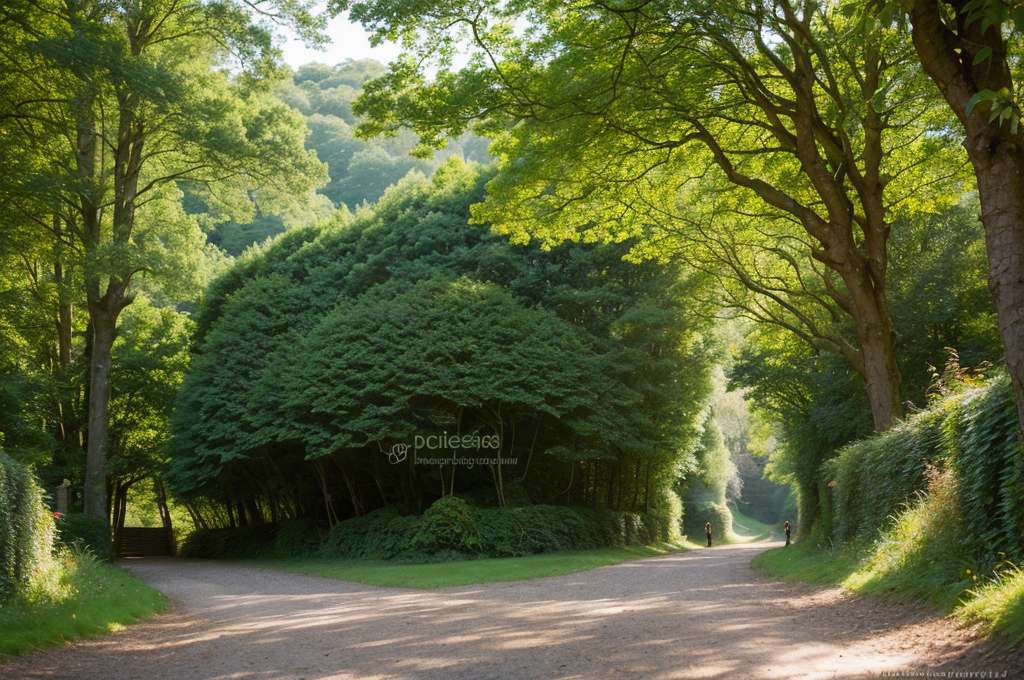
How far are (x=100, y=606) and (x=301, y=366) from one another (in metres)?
12.1

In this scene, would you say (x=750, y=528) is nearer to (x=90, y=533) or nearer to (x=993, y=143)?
(x=90, y=533)

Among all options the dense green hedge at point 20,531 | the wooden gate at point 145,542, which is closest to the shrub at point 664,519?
the dense green hedge at point 20,531

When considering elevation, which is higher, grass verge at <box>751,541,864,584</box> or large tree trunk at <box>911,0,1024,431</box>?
large tree trunk at <box>911,0,1024,431</box>

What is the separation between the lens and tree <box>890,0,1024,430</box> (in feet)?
15.0

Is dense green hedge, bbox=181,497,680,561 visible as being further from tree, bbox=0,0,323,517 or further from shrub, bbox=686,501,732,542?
shrub, bbox=686,501,732,542

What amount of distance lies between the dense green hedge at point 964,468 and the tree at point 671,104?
135cm

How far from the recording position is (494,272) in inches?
934

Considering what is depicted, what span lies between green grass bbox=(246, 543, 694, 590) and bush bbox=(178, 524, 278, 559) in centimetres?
510

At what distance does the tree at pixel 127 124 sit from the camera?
15820 millimetres

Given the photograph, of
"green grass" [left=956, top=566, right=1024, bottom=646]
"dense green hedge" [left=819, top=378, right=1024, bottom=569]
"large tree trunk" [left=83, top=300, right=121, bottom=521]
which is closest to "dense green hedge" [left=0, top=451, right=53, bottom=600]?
"green grass" [left=956, top=566, right=1024, bottom=646]

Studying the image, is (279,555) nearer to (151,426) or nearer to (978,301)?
(151,426)

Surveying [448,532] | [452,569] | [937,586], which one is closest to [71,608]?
[452,569]

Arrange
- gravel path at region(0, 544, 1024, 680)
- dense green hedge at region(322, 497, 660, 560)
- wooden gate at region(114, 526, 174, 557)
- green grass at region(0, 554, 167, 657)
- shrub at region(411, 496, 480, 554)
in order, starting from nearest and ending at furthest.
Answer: gravel path at region(0, 544, 1024, 680) < green grass at region(0, 554, 167, 657) < shrub at region(411, 496, 480, 554) < dense green hedge at region(322, 497, 660, 560) < wooden gate at region(114, 526, 174, 557)

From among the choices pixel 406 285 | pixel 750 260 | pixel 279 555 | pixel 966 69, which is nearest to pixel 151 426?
pixel 279 555
